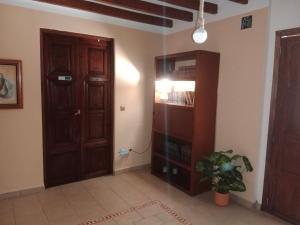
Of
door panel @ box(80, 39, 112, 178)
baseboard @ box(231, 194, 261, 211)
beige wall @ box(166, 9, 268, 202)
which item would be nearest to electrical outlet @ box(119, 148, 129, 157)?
door panel @ box(80, 39, 112, 178)

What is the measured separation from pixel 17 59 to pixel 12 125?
843 mm

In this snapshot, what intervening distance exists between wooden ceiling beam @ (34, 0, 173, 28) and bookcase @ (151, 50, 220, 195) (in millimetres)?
646

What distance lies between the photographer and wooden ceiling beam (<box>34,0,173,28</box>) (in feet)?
10.0

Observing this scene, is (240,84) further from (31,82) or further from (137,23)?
(31,82)

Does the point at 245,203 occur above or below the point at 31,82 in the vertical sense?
below

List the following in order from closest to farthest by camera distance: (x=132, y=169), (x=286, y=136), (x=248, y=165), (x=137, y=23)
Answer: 1. (x=286, y=136)
2. (x=248, y=165)
3. (x=137, y=23)
4. (x=132, y=169)

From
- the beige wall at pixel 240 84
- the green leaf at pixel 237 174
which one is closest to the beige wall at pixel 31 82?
the beige wall at pixel 240 84

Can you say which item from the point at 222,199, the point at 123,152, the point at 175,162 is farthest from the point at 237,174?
the point at 123,152

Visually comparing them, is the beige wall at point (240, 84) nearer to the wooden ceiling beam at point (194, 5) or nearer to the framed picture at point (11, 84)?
the wooden ceiling beam at point (194, 5)

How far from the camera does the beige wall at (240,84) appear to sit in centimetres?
282

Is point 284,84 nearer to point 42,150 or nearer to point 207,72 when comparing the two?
point 207,72

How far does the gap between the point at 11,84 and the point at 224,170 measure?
2.87 m

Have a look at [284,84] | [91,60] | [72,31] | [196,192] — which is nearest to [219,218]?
[196,192]

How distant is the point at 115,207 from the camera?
2928 mm
